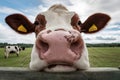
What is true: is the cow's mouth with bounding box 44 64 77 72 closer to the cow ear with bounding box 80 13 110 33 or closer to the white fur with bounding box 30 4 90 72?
the white fur with bounding box 30 4 90 72

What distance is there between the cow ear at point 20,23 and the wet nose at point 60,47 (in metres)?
1.28

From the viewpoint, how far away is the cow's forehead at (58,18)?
3.03m

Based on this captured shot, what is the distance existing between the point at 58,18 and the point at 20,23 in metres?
0.97

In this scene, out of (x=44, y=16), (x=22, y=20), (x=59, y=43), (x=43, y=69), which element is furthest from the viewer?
(x=22, y=20)

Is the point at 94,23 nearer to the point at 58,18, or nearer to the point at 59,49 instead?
the point at 58,18

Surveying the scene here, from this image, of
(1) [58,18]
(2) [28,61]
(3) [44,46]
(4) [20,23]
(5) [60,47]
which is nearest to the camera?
(5) [60,47]

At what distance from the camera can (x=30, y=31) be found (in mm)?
3855

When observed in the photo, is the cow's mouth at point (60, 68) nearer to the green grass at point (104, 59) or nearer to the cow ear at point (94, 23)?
the cow ear at point (94, 23)

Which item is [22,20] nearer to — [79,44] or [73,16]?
[73,16]

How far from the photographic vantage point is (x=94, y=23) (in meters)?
3.97

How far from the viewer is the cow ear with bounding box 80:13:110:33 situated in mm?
3900

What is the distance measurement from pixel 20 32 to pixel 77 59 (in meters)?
1.71

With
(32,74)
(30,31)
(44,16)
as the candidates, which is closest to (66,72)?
(32,74)

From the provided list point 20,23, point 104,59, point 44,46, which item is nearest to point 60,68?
point 44,46
